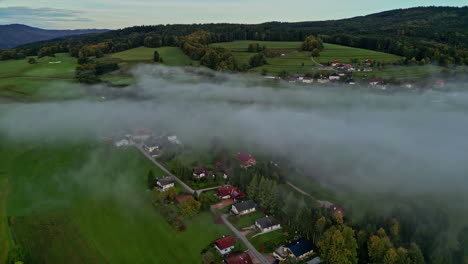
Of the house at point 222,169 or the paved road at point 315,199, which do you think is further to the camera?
the house at point 222,169

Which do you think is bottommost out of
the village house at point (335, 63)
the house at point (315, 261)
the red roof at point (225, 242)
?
the house at point (315, 261)

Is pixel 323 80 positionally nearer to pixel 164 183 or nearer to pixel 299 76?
pixel 299 76

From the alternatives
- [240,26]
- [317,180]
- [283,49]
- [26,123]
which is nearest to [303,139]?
[317,180]

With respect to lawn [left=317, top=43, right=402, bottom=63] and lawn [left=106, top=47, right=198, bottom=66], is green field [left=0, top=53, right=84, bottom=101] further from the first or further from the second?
lawn [left=317, top=43, right=402, bottom=63]

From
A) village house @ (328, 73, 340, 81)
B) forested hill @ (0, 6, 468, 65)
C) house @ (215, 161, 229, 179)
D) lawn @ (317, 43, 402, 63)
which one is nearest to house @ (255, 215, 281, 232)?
house @ (215, 161, 229, 179)

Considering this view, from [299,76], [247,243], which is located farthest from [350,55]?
[247,243]

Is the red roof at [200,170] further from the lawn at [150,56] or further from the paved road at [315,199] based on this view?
the lawn at [150,56]

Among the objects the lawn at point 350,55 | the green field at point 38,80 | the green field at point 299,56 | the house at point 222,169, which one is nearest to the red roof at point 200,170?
the house at point 222,169
